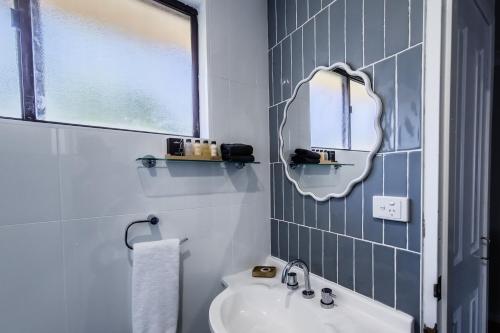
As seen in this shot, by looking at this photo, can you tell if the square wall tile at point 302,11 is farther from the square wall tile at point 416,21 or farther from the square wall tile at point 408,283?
the square wall tile at point 408,283

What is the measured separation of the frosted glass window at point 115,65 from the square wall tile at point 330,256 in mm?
956

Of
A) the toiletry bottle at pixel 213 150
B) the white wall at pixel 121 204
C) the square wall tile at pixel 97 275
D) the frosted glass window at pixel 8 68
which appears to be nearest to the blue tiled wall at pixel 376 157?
the white wall at pixel 121 204

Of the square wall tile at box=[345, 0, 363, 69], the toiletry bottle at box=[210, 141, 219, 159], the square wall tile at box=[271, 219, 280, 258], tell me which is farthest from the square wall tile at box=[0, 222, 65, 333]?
the square wall tile at box=[345, 0, 363, 69]

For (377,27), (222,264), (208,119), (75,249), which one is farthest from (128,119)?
(377,27)

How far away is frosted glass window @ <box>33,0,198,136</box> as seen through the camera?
3.36 ft

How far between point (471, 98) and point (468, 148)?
9.7 inches

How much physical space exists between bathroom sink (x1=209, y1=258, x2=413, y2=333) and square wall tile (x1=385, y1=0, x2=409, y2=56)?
999 mm

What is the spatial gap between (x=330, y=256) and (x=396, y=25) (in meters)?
1.03

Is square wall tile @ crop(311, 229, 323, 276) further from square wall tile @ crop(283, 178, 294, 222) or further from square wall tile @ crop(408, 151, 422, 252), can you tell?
square wall tile @ crop(408, 151, 422, 252)

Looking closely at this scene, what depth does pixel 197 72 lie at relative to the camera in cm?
142

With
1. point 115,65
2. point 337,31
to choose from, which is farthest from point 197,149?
point 337,31

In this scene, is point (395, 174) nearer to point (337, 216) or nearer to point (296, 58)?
point (337, 216)

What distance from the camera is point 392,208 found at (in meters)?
0.90

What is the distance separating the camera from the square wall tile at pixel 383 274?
3.06 feet
